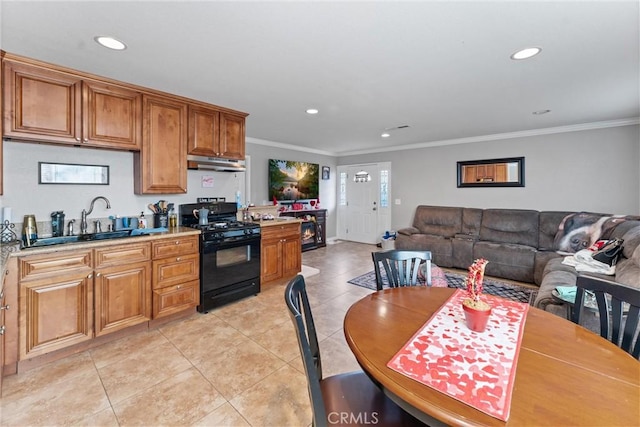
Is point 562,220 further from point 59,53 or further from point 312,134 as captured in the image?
point 59,53

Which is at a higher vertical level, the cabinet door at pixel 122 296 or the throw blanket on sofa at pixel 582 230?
the throw blanket on sofa at pixel 582 230

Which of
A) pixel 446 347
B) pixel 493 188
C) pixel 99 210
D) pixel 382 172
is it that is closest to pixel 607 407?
pixel 446 347

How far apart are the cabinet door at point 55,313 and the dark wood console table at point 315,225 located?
4.00 meters

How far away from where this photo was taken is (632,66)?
2.34m

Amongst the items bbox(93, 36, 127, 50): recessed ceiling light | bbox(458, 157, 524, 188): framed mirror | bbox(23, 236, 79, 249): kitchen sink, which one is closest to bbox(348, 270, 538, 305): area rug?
bbox(458, 157, 524, 188): framed mirror

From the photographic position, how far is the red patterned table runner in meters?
0.85

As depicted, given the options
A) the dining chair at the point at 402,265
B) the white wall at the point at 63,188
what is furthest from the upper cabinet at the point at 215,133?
the dining chair at the point at 402,265

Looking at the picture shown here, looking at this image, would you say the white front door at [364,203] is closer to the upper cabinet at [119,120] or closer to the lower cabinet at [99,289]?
the upper cabinet at [119,120]

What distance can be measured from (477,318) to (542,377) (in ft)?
0.98

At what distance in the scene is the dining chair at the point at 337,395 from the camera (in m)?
0.99

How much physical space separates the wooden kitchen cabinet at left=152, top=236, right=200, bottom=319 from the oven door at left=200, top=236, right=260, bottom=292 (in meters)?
0.08

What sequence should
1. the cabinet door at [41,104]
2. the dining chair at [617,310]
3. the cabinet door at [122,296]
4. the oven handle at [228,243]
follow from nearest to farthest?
the dining chair at [617,310] < the cabinet door at [41,104] < the cabinet door at [122,296] < the oven handle at [228,243]

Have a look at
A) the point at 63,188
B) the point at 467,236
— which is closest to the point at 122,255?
the point at 63,188

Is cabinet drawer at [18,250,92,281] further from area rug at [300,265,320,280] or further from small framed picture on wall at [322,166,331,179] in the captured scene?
small framed picture on wall at [322,166,331,179]
